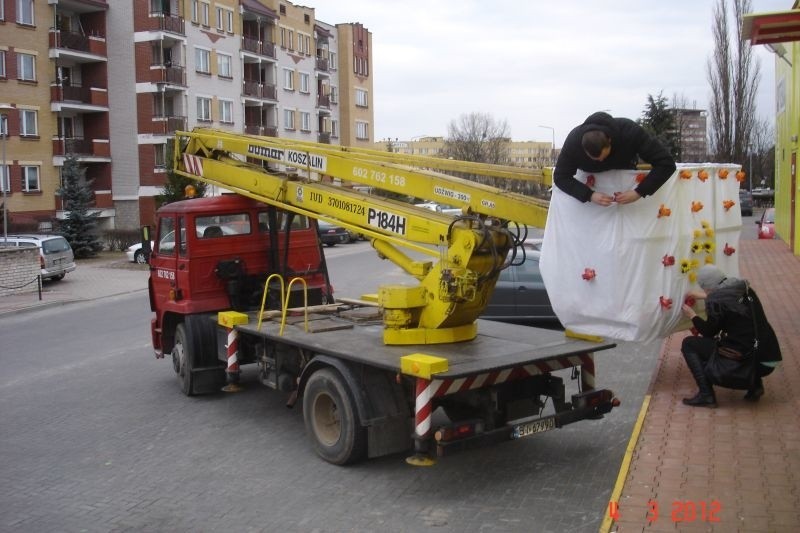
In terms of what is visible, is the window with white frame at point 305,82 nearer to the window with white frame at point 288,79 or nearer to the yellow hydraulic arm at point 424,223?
the window with white frame at point 288,79

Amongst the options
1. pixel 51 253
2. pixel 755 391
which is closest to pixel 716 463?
pixel 755 391

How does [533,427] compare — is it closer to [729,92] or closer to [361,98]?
[729,92]

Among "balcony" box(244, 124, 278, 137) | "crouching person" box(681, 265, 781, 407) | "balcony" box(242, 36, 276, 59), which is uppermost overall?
"balcony" box(242, 36, 276, 59)

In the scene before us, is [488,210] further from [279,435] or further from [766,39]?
[766,39]

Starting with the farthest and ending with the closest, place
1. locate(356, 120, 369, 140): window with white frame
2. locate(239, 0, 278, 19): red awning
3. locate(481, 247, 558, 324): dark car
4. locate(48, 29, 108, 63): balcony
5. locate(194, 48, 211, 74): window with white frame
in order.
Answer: locate(356, 120, 369, 140): window with white frame < locate(239, 0, 278, 19): red awning < locate(194, 48, 211, 74): window with white frame < locate(48, 29, 108, 63): balcony < locate(481, 247, 558, 324): dark car

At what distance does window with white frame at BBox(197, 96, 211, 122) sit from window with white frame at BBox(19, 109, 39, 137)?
412 inches

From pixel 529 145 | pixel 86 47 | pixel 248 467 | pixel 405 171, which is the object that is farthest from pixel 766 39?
pixel 529 145

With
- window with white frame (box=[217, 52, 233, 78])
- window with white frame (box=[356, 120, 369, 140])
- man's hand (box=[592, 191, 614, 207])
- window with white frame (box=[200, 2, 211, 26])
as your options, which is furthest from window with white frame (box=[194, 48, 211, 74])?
man's hand (box=[592, 191, 614, 207])

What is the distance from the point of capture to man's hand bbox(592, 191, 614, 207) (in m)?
6.18

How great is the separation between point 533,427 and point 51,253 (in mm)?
22448

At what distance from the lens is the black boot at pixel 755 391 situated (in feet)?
25.6

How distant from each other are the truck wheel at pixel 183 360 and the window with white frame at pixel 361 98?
6386 centimetres

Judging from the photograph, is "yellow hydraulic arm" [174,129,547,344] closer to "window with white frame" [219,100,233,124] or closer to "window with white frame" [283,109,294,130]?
"window with white frame" [219,100,233,124]

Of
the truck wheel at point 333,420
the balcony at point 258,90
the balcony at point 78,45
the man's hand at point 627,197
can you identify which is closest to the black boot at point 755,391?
the man's hand at point 627,197
